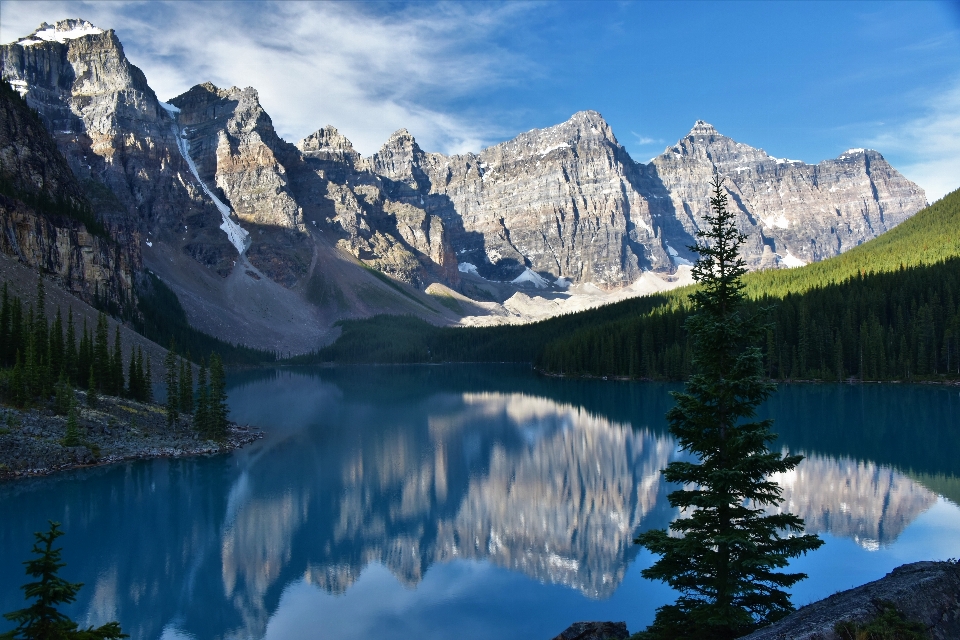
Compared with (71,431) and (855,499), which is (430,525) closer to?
(855,499)

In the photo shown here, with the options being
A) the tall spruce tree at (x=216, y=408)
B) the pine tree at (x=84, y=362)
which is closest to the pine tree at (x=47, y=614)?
the tall spruce tree at (x=216, y=408)

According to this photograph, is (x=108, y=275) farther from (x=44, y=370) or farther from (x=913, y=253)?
(x=913, y=253)

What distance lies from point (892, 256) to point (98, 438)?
352ft

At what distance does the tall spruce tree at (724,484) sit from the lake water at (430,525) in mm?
6201

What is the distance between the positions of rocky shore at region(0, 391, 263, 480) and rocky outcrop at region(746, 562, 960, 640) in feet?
124

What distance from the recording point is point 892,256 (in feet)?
331

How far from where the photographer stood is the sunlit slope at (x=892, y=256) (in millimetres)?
95938

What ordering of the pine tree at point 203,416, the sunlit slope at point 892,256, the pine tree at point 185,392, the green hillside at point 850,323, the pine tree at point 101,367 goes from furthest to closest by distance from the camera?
the sunlit slope at point 892,256
the green hillside at point 850,323
the pine tree at point 185,392
the pine tree at point 101,367
the pine tree at point 203,416

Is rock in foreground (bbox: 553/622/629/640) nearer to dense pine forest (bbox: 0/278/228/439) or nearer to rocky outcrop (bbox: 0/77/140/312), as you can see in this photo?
dense pine forest (bbox: 0/278/228/439)

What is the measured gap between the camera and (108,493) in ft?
108

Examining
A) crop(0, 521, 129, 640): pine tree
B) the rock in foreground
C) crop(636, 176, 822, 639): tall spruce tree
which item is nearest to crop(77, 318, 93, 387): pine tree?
crop(0, 521, 129, 640): pine tree

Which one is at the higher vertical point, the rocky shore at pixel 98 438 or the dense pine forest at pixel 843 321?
the dense pine forest at pixel 843 321

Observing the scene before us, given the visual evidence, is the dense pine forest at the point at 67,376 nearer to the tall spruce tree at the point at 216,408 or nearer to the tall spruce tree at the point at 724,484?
the tall spruce tree at the point at 216,408

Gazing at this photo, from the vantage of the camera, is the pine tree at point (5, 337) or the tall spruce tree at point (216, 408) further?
the pine tree at point (5, 337)
